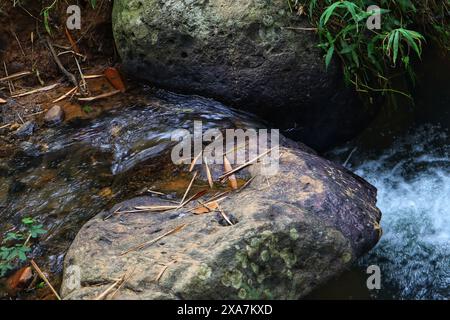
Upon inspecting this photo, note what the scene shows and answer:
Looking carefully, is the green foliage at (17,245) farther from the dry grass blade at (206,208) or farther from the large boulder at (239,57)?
the large boulder at (239,57)

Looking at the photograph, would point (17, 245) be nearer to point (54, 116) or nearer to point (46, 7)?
point (54, 116)

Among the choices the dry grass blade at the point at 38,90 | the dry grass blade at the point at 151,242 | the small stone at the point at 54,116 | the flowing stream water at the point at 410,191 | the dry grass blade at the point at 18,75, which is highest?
the dry grass blade at the point at 18,75

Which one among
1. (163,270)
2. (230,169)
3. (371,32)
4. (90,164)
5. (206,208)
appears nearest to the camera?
(163,270)

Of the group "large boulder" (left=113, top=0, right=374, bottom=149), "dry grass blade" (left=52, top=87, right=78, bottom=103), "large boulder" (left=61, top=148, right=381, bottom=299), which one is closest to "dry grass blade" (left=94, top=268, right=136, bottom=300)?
"large boulder" (left=61, top=148, right=381, bottom=299)

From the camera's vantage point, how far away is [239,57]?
394cm

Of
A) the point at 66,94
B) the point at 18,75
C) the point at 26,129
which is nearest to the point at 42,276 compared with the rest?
the point at 26,129

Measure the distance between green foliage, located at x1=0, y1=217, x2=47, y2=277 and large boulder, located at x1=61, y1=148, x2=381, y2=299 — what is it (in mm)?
312

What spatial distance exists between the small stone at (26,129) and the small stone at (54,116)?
115mm

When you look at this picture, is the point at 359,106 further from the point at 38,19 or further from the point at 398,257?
the point at 38,19

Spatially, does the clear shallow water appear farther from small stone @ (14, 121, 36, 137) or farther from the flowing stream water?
the flowing stream water

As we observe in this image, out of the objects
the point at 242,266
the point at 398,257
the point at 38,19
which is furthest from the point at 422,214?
the point at 38,19

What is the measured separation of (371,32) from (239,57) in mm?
970

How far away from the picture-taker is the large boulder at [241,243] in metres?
2.45

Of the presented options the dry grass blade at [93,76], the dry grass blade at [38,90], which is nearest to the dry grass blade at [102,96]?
the dry grass blade at [93,76]
